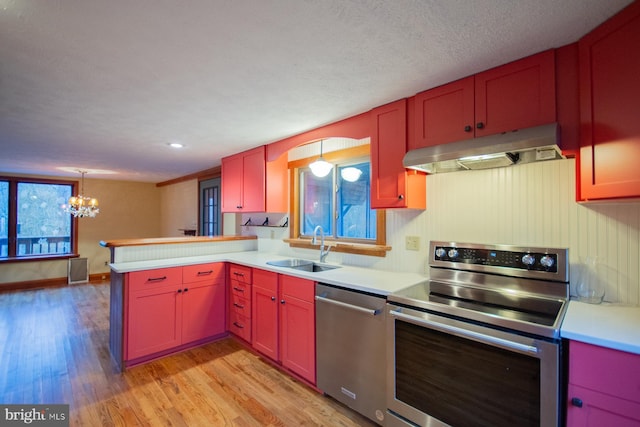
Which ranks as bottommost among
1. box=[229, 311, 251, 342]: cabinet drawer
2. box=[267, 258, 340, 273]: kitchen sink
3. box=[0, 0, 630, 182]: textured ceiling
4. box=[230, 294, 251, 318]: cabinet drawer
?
box=[229, 311, 251, 342]: cabinet drawer

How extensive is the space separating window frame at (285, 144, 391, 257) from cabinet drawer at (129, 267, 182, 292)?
3.91 feet

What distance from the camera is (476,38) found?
1.43 meters

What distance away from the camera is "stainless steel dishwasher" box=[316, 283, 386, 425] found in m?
1.82

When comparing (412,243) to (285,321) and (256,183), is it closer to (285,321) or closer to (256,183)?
(285,321)

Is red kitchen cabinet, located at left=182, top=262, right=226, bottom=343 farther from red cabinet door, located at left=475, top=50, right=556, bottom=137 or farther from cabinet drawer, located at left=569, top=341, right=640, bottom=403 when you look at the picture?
cabinet drawer, located at left=569, top=341, right=640, bottom=403

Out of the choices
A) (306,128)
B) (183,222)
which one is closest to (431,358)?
(306,128)

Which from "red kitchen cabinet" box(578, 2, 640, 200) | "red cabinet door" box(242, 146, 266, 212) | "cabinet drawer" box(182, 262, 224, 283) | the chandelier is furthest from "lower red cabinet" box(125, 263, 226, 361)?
the chandelier

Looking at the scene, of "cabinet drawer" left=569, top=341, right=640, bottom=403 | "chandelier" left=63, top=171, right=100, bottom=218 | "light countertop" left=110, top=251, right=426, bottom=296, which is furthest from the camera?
"chandelier" left=63, top=171, right=100, bottom=218

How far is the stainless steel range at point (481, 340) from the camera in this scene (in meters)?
1.27

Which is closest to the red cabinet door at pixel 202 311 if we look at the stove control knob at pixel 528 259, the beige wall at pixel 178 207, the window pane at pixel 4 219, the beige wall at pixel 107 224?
the stove control knob at pixel 528 259

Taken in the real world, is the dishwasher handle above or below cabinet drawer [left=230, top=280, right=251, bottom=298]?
above

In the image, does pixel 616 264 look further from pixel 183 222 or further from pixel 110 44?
pixel 183 222

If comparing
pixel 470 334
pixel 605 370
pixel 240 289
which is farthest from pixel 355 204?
pixel 605 370

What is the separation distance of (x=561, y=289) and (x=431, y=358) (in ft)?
2.54
